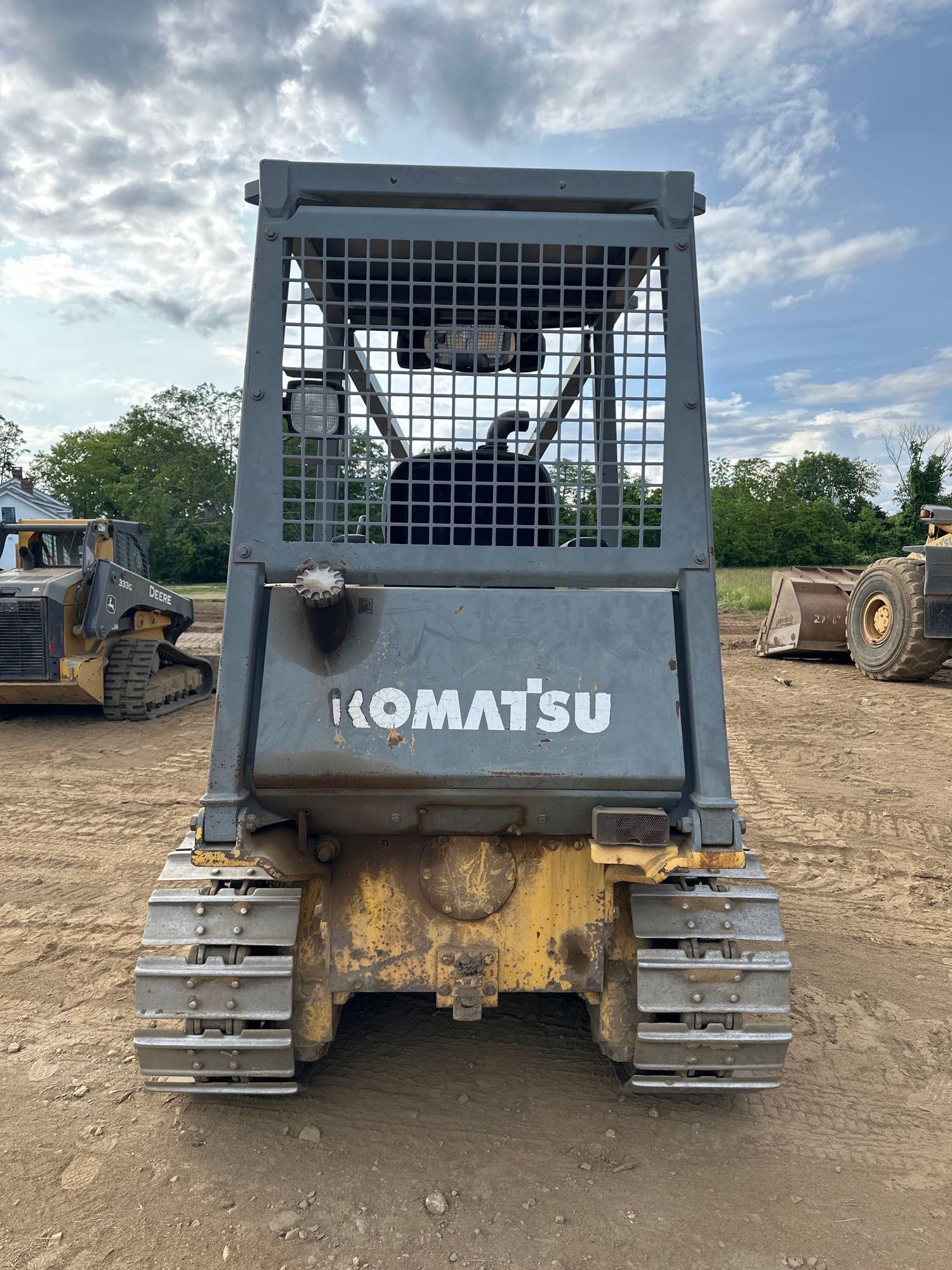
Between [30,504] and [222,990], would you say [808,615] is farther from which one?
[30,504]

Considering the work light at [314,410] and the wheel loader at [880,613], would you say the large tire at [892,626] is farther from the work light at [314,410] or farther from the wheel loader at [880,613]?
the work light at [314,410]

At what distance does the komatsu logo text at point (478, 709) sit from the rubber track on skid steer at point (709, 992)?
761 mm

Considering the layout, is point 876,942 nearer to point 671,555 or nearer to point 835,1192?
point 835,1192

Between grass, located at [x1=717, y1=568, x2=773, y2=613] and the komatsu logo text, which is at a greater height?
grass, located at [x1=717, y1=568, x2=773, y2=613]

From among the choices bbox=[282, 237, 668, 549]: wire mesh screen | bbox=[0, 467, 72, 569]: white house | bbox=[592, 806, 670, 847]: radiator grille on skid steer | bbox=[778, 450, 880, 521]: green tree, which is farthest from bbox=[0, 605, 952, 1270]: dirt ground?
bbox=[778, 450, 880, 521]: green tree

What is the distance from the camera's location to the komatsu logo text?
246 centimetres

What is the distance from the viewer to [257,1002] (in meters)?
2.72

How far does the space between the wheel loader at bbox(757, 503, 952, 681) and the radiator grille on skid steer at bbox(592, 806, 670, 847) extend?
32.3 ft

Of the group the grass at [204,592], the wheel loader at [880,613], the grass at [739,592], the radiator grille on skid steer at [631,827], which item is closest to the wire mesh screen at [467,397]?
the radiator grille on skid steer at [631,827]

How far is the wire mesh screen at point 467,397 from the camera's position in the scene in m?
2.55

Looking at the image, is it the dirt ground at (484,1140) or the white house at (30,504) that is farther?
the white house at (30,504)

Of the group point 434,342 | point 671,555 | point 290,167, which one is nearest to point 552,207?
point 434,342

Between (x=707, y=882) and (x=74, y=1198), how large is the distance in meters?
2.23

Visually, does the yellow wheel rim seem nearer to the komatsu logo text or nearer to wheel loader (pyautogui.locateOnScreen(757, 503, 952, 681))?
wheel loader (pyautogui.locateOnScreen(757, 503, 952, 681))
